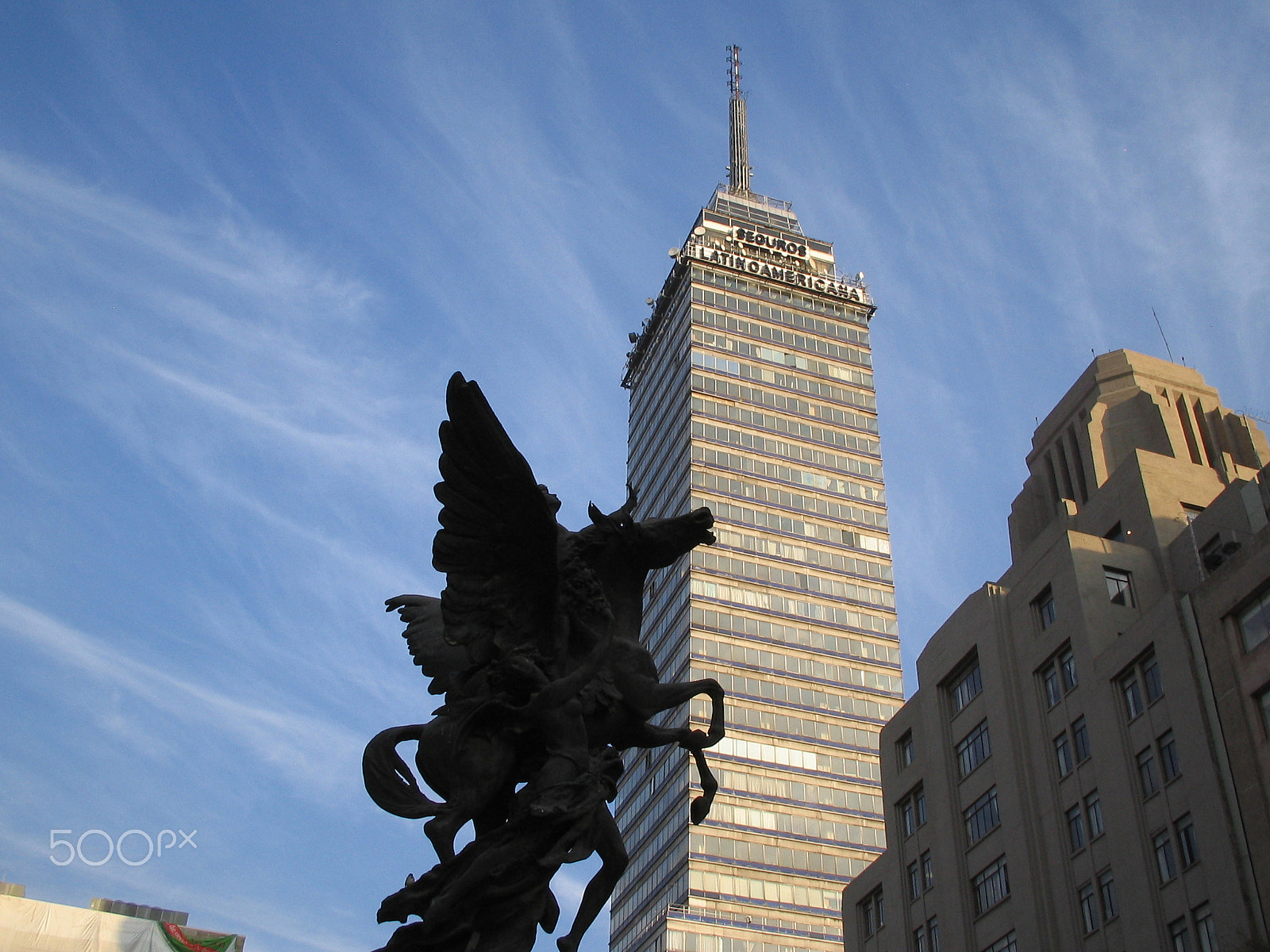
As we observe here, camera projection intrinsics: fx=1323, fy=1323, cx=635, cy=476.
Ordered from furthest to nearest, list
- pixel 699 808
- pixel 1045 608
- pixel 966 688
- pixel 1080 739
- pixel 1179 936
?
Answer: pixel 966 688 < pixel 1045 608 < pixel 1080 739 < pixel 1179 936 < pixel 699 808

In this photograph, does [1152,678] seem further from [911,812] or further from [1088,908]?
[911,812]

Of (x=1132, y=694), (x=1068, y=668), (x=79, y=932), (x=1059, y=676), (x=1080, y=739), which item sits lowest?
(x=79, y=932)

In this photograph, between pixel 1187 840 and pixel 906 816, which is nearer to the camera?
pixel 1187 840

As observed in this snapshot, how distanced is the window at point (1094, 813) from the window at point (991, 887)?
13.9ft

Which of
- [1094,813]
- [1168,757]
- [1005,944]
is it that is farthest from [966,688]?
[1168,757]

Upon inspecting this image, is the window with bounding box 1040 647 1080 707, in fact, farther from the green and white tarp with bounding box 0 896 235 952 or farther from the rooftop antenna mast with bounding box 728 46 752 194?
the rooftop antenna mast with bounding box 728 46 752 194

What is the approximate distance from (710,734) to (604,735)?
3.27 feet

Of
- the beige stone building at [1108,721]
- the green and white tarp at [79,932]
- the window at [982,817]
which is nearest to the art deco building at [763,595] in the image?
the beige stone building at [1108,721]

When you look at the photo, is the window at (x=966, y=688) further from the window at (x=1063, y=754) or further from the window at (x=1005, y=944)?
the window at (x=1005, y=944)

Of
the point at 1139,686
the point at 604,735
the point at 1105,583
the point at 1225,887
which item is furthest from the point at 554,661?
the point at 1105,583

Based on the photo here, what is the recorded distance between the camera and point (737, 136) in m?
137

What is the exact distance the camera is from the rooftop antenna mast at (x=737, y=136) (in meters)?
133

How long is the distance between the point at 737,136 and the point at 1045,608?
97.5 meters

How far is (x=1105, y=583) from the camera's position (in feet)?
153
